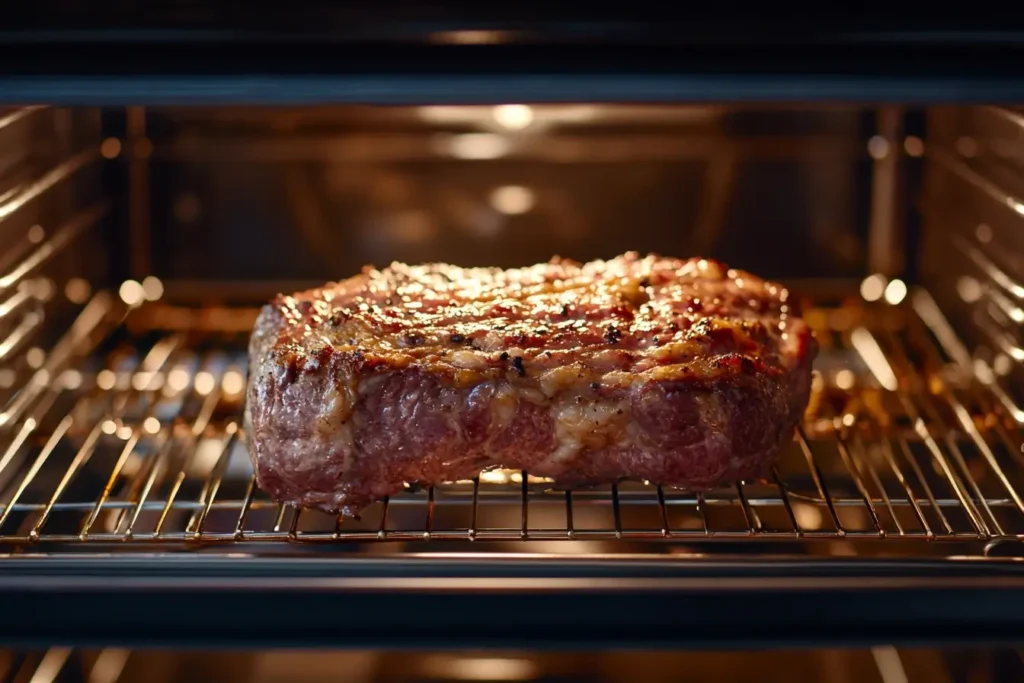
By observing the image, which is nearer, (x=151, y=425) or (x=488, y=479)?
(x=488, y=479)

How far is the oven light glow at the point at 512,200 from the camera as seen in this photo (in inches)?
102

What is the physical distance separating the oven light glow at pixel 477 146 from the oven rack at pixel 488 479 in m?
0.64

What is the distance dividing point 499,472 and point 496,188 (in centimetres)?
76

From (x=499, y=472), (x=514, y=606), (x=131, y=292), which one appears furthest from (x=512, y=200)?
(x=514, y=606)

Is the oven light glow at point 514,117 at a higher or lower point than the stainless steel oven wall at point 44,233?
higher

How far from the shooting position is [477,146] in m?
2.57

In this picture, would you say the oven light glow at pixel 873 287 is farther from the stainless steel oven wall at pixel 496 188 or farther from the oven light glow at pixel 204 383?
the oven light glow at pixel 204 383

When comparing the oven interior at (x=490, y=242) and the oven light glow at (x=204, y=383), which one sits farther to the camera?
the oven light glow at (x=204, y=383)

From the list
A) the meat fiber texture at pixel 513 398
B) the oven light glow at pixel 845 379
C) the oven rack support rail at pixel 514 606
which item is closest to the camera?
the oven rack support rail at pixel 514 606

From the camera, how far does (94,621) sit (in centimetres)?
150

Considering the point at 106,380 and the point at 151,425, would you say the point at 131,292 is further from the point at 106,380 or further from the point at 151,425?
the point at 151,425

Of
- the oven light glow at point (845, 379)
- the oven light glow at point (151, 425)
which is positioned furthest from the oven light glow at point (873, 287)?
the oven light glow at point (151, 425)

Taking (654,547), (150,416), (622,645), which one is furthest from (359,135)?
(622,645)

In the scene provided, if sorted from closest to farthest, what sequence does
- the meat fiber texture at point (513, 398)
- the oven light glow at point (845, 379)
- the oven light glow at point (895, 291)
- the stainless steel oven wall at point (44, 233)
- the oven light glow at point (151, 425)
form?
1. the meat fiber texture at point (513, 398)
2. the stainless steel oven wall at point (44, 233)
3. the oven light glow at point (151, 425)
4. the oven light glow at point (845, 379)
5. the oven light glow at point (895, 291)
